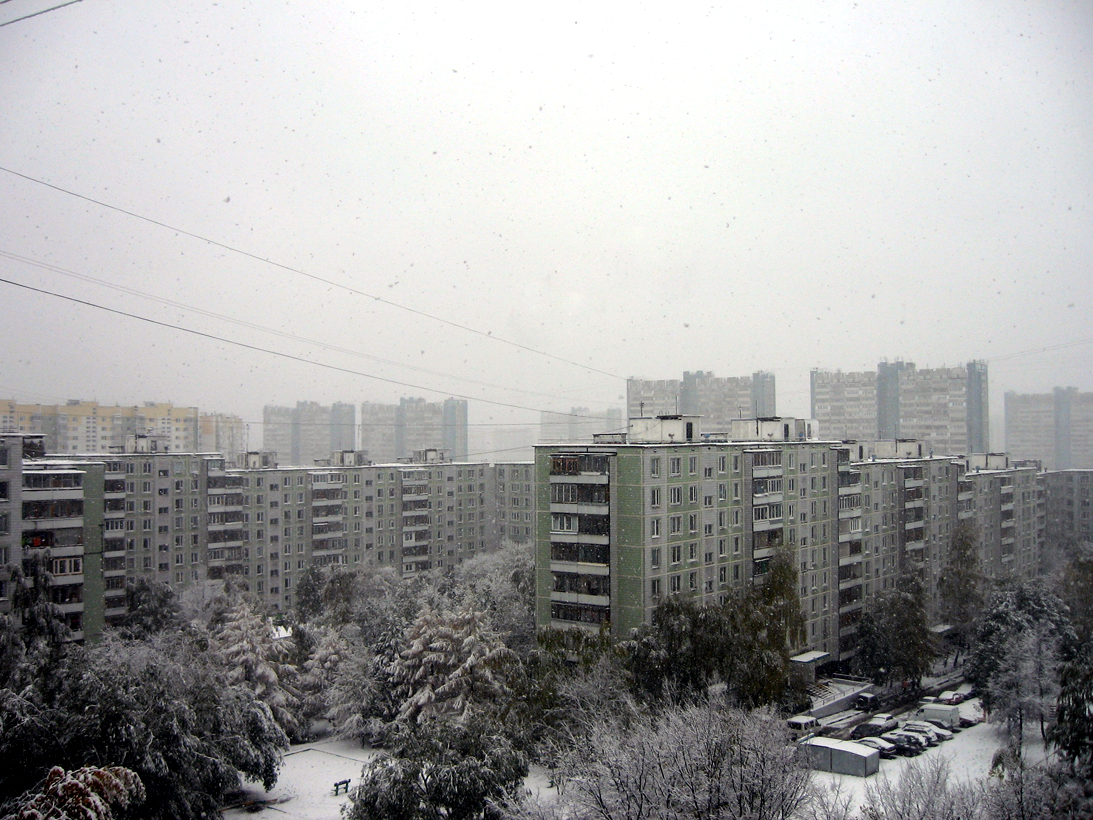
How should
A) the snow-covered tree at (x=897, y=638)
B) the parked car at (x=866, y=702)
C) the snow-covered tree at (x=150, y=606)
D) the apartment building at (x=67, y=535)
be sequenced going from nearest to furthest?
the parked car at (x=866, y=702) → the apartment building at (x=67, y=535) → the snow-covered tree at (x=897, y=638) → the snow-covered tree at (x=150, y=606)

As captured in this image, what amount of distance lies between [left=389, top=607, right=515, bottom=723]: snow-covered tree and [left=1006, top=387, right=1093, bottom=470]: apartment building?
994 inches

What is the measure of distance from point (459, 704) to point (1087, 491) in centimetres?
2883

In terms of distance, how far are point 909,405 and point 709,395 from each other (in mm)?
9768

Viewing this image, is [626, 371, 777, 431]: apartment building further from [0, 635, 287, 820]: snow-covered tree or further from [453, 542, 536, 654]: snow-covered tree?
[0, 635, 287, 820]: snow-covered tree

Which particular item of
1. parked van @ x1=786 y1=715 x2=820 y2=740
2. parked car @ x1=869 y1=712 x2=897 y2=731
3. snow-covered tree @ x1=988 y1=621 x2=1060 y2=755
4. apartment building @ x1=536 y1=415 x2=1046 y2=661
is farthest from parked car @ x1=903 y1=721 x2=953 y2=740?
apartment building @ x1=536 y1=415 x2=1046 y2=661

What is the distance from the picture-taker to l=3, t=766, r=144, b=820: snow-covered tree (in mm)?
7582

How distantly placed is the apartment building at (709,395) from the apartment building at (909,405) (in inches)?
119

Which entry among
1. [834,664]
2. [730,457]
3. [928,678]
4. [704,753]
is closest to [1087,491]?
[928,678]

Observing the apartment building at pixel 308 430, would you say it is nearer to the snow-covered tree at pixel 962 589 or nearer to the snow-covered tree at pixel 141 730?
the snow-covered tree at pixel 962 589

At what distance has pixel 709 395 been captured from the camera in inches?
1522

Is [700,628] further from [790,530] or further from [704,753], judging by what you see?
[790,530]

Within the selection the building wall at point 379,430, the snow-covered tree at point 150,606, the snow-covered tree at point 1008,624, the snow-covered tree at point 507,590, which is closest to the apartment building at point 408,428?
the building wall at point 379,430

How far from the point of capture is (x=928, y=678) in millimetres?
21266

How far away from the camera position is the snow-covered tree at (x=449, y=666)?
15508 mm
